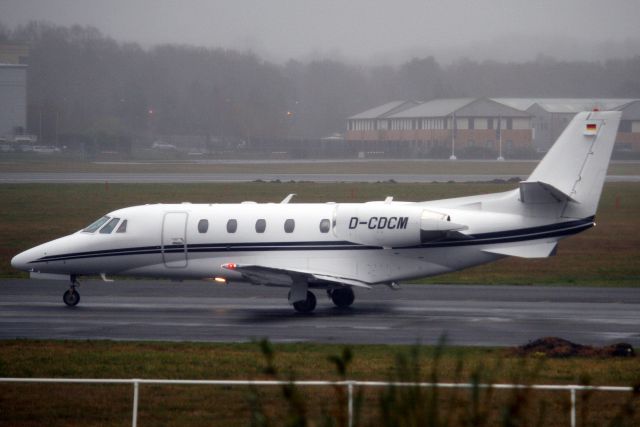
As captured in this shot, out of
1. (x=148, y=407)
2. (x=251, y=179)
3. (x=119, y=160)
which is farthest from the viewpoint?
(x=119, y=160)

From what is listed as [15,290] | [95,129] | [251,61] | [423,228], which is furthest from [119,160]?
[423,228]

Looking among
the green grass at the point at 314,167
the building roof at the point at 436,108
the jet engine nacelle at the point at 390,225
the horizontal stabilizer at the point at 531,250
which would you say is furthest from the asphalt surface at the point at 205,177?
the horizontal stabilizer at the point at 531,250

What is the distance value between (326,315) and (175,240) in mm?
4481

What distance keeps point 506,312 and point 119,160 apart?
8022 centimetres

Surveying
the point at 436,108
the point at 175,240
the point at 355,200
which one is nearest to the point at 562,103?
the point at 436,108

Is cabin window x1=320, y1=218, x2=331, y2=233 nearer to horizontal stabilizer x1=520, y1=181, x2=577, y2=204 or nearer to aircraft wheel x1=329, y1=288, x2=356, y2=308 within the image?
aircraft wheel x1=329, y1=288, x2=356, y2=308

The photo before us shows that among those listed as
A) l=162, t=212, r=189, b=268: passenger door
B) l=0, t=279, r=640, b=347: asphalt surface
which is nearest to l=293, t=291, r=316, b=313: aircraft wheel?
l=0, t=279, r=640, b=347: asphalt surface

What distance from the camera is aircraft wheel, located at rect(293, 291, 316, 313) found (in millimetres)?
25312

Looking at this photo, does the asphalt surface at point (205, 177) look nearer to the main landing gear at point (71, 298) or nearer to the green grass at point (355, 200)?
the green grass at point (355, 200)

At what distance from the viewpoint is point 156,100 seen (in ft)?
419

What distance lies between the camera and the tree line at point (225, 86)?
118 m

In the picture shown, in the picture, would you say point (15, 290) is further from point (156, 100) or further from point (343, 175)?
point (156, 100)

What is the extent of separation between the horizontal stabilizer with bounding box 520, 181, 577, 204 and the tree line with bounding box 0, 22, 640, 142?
89.5m

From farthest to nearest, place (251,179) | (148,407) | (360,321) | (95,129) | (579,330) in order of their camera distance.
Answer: (95,129) → (251,179) → (360,321) → (579,330) → (148,407)
